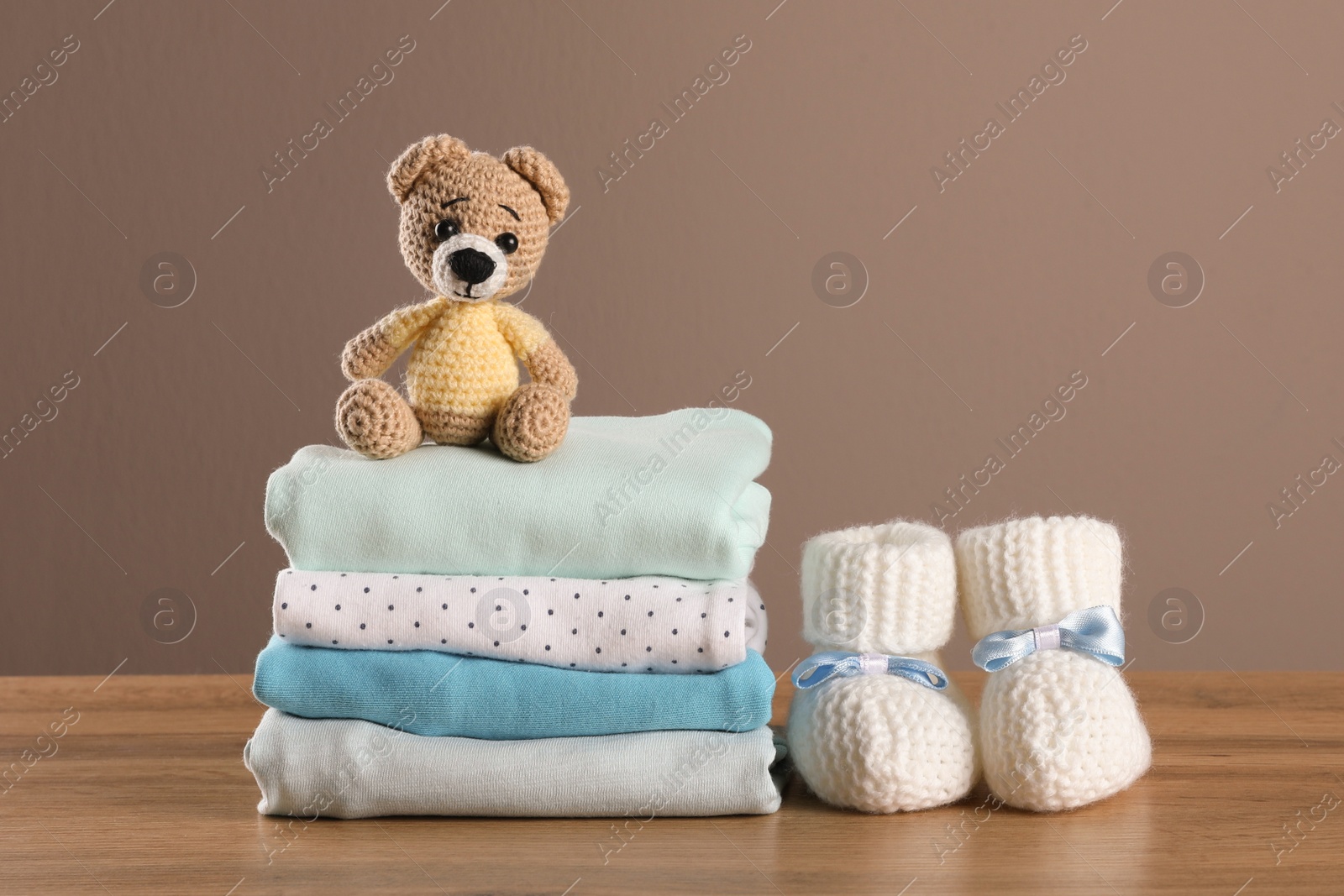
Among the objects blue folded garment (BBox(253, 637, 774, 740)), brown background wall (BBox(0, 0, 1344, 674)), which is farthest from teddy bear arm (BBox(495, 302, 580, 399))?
brown background wall (BBox(0, 0, 1344, 674))

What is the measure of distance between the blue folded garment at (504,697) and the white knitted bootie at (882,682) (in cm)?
5

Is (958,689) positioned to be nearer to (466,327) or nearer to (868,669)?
(868,669)

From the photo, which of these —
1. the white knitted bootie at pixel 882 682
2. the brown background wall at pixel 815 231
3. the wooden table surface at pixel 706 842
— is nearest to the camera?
the wooden table surface at pixel 706 842

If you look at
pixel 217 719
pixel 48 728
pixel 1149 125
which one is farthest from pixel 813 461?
pixel 48 728

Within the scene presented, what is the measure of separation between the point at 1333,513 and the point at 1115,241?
0.45m

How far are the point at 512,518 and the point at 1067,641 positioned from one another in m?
0.37

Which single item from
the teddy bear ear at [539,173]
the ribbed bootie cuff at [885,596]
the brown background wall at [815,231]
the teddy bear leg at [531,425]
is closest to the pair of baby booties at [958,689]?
the ribbed bootie cuff at [885,596]

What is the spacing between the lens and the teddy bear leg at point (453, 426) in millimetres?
844

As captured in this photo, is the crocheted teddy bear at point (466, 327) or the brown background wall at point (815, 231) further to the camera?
the brown background wall at point (815, 231)

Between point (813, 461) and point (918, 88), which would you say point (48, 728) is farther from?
point (918, 88)

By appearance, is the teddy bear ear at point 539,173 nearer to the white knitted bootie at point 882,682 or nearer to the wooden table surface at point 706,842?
the white knitted bootie at point 882,682

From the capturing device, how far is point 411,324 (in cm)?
87

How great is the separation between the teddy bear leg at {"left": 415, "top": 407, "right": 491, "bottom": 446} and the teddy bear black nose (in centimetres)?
9

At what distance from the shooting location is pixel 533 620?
78 centimetres
